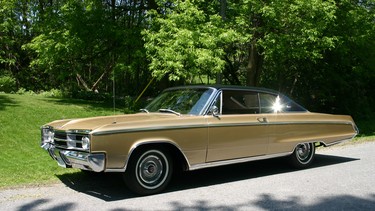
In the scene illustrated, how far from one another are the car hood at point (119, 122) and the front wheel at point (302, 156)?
265cm

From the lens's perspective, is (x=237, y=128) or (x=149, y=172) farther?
(x=237, y=128)

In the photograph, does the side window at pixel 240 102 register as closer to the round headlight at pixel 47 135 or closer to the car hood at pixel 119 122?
the car hood at pixel 119 122

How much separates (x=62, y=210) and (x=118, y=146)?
1.09 metres

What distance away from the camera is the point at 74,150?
5.89m

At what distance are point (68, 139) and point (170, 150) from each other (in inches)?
60.7

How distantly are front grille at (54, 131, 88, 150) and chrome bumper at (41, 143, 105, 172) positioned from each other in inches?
2.8

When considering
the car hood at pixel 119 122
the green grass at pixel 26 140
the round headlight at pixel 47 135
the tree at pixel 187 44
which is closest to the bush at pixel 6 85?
the green grass at pixel 26 140

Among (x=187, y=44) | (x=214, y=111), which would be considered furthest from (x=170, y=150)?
(x=187, y=44)

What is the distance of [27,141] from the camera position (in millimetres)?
10477

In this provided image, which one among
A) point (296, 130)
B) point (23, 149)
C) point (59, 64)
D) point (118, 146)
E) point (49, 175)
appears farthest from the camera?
point (59, 64)

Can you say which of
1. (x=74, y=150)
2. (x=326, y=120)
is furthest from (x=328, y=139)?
(x=74, y=150)

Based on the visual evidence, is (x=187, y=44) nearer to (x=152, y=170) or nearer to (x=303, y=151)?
(x=303, y=151)

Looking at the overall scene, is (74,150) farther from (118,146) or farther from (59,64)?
(59,64)

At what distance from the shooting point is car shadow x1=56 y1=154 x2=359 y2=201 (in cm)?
635
